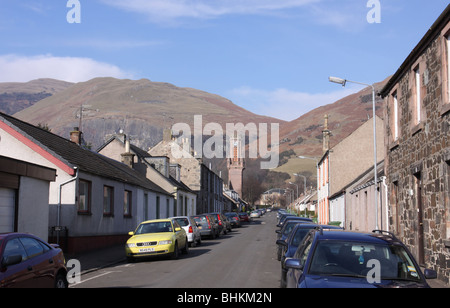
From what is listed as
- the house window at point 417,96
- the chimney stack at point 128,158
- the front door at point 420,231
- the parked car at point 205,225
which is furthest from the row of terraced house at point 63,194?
the house window at point 417,96

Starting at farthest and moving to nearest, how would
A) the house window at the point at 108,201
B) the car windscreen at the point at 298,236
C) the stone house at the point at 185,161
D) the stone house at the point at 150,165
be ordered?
the stone house at the point at 185,161
the stone house at the point at 150,165
the house window at the point at 108,201
the car windscreen at the point at 298,236

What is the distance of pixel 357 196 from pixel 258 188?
12257cm

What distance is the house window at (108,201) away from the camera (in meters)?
25.1

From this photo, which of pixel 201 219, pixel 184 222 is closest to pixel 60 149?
pixel 184 222

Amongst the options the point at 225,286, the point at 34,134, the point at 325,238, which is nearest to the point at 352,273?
the point at 325,238

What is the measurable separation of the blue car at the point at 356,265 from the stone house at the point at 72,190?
1234cm

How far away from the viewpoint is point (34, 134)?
70.5 feet

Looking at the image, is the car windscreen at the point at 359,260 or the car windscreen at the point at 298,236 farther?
the car windscreen at the point at 298,236

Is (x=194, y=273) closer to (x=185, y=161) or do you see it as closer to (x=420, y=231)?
(x=420, y=231)

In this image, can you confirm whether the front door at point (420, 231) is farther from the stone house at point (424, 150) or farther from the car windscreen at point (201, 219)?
the car windscreen at point (201, 219)

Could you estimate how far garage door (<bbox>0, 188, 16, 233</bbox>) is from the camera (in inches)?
592

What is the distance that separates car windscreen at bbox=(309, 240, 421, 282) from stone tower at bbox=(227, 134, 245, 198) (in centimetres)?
12193

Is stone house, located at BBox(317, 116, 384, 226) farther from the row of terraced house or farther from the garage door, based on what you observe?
the garage door

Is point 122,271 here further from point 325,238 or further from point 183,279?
point 325,238
